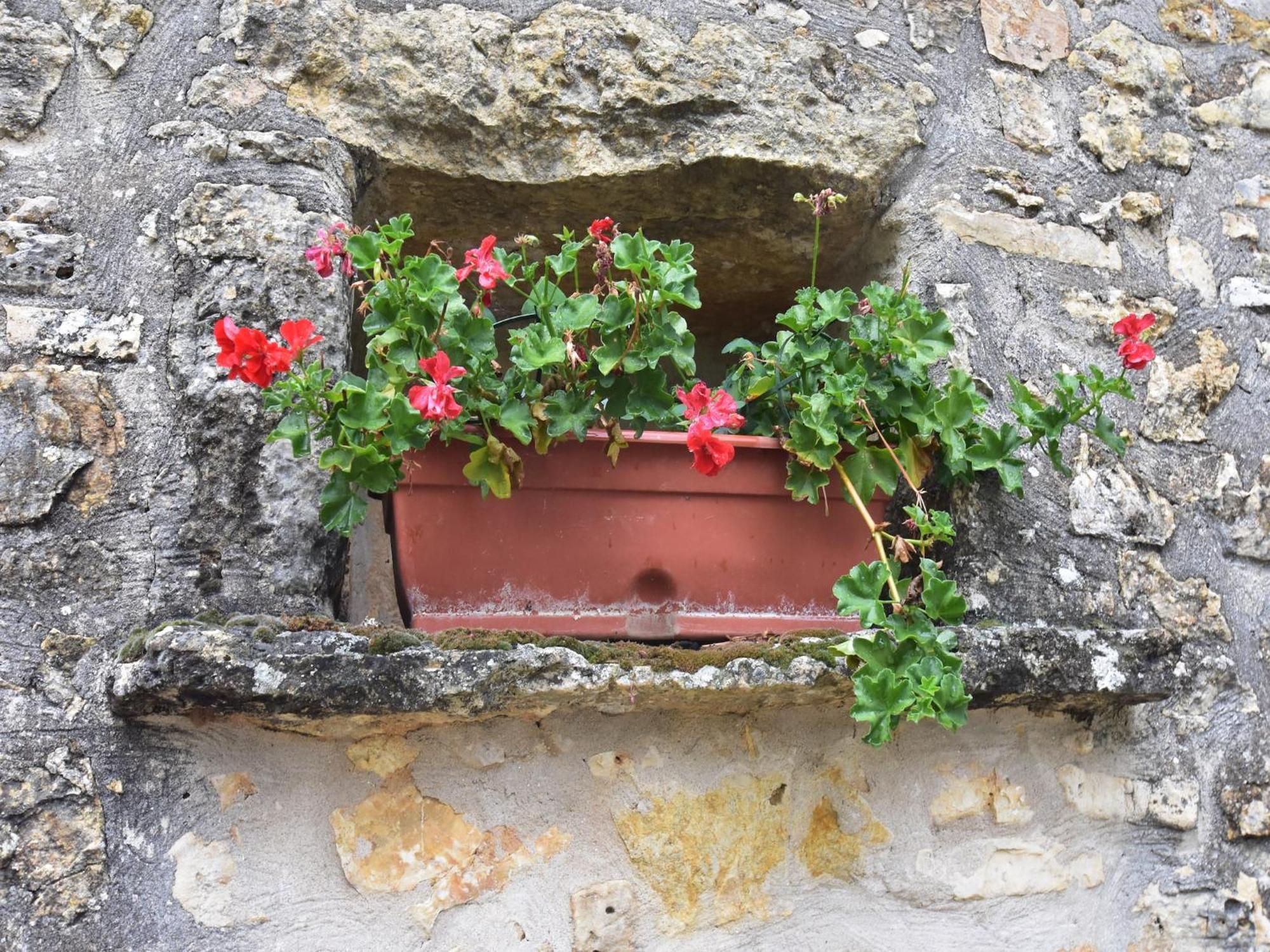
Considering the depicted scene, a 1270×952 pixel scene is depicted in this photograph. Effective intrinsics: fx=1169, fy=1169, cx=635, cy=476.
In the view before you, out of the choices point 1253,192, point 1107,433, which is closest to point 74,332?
point 1107,433

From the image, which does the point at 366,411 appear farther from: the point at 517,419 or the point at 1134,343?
the point at 1134,343

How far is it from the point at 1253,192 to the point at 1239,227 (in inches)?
3.6

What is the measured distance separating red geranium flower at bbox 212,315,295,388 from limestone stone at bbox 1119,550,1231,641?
4.20 feet

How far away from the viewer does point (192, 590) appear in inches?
59.2

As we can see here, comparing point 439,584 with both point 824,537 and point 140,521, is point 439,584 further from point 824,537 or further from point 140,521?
point 824,537

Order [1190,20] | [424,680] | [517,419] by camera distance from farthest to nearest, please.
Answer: [1190,20] < [517,419] < [424,680]

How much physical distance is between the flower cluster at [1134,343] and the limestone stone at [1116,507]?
8.6 inches

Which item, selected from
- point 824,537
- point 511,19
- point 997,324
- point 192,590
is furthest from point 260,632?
point 997,324

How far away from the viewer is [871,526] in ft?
4.92

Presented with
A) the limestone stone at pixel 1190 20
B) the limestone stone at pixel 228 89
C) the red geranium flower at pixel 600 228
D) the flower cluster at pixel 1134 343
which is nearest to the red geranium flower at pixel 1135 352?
the flower cluster at pixel 1134 343

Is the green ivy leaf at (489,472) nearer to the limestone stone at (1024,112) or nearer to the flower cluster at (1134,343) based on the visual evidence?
the flower cluster at (1134,343)

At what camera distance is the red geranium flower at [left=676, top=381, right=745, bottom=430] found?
144 centimetres

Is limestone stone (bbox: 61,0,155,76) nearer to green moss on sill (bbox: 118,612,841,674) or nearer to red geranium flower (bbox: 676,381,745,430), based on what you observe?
green moss on sill (bbox: 118,612,841,674)

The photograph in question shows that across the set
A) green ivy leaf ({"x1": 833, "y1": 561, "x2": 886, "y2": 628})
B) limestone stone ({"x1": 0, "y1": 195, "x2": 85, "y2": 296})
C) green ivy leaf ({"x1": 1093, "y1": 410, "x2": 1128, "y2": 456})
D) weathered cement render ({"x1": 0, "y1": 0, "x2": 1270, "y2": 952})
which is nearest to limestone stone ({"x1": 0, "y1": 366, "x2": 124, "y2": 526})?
weathered cement render ({"x1": 0, "y1": 0, "x2": 1270, "y2": 952})
